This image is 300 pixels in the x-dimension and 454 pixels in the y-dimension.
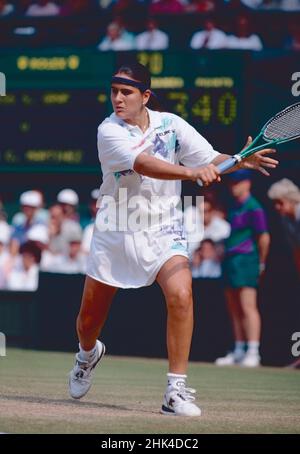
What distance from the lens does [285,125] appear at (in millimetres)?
8031

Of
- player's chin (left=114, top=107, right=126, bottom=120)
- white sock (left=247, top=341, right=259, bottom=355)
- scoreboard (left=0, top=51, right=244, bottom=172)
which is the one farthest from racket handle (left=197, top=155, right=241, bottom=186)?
scoreboard (left=0, top=51, right=244, bottom=172)

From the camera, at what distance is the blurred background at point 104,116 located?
44.2 feet

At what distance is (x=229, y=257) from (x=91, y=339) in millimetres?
5502

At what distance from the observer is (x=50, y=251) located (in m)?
15.7

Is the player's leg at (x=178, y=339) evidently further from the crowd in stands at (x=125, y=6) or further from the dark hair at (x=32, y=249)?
the crowd in stands at (x=125, y=6)

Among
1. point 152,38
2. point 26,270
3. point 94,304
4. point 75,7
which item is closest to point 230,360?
point 26,270

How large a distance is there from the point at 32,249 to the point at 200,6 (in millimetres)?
3843

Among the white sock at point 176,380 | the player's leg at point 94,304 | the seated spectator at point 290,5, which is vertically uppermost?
the seated spectator at point 290,5

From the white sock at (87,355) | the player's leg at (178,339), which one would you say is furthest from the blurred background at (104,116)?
the player's leg at (178,339)

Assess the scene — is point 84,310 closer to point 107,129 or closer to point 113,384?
point 107,129

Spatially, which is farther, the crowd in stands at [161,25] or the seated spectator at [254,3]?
the seated spectator at [254,3]

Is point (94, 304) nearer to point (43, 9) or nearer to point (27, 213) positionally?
point (27, 213)

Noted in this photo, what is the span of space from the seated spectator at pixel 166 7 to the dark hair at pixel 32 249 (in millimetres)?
3444

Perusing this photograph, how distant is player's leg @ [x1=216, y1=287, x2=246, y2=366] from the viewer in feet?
43.1
